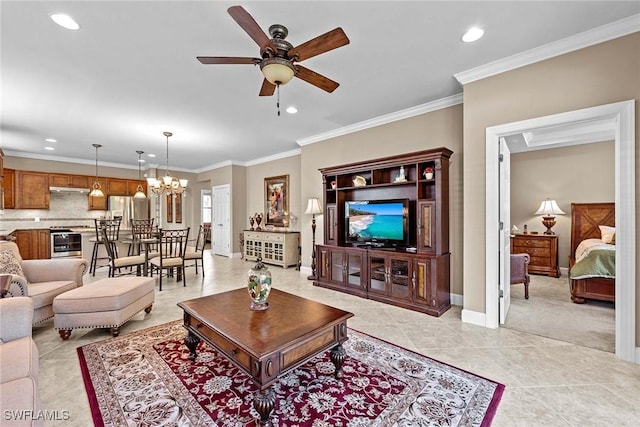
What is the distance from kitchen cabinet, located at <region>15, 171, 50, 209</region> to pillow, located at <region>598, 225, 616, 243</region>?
11.6m

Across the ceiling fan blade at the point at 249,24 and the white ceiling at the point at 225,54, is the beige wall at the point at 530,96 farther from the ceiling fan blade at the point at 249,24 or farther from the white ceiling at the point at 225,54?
the ceiling fan blade at the point at 249,24

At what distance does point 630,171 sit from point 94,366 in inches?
182

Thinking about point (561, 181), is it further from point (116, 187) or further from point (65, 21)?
point (116, 187)

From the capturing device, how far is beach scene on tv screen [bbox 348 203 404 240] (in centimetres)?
397

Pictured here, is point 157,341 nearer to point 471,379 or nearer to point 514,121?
point 471,379

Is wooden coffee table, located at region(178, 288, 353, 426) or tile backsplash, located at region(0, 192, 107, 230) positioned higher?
tile backsplash, located at region(0, 192, 107, 230)

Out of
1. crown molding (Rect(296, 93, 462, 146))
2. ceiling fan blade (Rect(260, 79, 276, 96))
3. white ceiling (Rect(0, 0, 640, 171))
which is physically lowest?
ceiling fan blade (Rect(260, 79, 276, 96))

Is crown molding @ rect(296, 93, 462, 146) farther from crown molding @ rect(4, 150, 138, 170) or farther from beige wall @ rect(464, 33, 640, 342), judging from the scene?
crown molding @ rect(4, 150, 138, 170)

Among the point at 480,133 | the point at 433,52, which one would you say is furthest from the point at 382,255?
the point at 433,52

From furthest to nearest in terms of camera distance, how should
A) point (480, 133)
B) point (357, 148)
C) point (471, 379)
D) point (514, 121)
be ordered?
point (357, 148) < point (480, 133) < point (514, 121) < point (471, 379)

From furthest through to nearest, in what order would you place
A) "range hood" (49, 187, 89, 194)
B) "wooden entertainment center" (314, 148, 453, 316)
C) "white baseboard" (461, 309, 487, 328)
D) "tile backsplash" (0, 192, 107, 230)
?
"range hood" (49, 187, 89, 194), "tile backsplash" (0, 192, 107, 230), "wooden entertainment center" (314, 148, 453, 316), "white baseboard" (461, 309, 487, 328)

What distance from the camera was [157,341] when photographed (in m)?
2.67

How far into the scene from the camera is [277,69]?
1.97m

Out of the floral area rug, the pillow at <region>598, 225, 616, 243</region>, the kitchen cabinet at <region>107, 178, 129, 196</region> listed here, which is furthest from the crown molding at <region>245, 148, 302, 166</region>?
the pillow at <region>598, 225, 616, 243</region>
